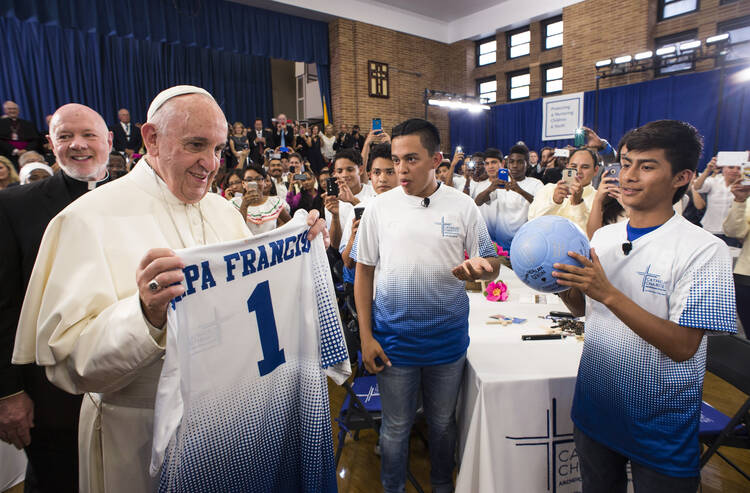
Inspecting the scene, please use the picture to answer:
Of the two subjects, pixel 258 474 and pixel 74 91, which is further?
pixel 74 91

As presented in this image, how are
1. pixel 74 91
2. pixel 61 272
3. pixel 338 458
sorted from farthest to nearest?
pixel 74 91 → pixel 338 458 → pixel 61 272

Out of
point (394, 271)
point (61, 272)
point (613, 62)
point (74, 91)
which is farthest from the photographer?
point (613, 62)

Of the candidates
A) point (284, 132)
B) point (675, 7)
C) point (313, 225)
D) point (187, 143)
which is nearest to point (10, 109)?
point (284, 132)

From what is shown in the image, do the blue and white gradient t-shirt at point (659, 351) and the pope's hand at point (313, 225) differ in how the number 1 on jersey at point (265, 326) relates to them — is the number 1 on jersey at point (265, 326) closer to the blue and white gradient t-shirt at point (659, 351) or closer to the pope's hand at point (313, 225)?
the pope's hand at point (313, 225)

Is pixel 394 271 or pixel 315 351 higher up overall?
pixel 394 271

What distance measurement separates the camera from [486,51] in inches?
553

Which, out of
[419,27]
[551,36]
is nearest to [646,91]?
[551,36]

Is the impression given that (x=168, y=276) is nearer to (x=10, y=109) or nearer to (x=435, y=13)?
(x=10, y=109)

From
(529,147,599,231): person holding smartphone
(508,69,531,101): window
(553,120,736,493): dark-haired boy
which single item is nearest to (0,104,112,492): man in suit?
(553,120,736,493): dark-haired boy

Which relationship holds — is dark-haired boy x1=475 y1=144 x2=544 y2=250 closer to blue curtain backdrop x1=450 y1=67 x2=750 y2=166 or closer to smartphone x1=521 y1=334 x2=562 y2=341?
smartphone x1=521 y1=334 x2=562 y2=341

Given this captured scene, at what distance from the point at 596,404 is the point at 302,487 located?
1144mm

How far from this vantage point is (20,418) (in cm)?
143

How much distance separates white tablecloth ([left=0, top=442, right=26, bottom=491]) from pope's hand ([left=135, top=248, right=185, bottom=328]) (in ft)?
7.41

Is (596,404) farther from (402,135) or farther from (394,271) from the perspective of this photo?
(402,135)
